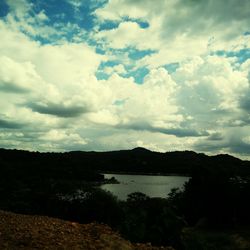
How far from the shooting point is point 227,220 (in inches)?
2217

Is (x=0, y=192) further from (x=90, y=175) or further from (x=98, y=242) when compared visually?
(x=90, y=175)

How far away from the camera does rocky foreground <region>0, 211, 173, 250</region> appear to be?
10.4 meters

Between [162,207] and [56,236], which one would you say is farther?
[162,207]

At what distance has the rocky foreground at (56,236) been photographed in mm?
10375

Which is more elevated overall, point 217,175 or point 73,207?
point 217,175

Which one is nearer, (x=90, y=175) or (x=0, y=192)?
(x=0, y=192)

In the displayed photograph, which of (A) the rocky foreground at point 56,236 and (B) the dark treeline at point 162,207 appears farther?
(B) the dark treeline at point 162,207

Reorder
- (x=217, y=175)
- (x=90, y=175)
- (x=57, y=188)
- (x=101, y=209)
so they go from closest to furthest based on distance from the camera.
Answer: (x=101, y=209), (x=57, y=188), (x=217, y=175), (x=90, y=175)

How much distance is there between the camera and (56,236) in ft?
36.8

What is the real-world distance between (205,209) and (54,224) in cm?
4940

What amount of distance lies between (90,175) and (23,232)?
155 m

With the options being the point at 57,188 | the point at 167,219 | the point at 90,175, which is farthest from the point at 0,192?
the point at 90,175

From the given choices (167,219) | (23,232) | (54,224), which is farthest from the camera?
(167,219)

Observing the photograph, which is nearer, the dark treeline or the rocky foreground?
the rocky foreground
